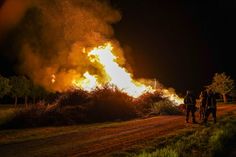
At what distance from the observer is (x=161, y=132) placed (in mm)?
18766

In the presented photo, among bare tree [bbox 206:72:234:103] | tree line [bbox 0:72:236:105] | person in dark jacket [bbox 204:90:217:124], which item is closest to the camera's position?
person in dark jacket [bbox 204:90:217:124]

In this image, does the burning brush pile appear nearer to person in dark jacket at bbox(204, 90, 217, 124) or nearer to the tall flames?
the tall flames

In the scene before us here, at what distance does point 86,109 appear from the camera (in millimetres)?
28750

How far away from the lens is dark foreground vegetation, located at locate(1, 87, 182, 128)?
2569 centimetres

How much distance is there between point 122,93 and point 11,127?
11.5 m

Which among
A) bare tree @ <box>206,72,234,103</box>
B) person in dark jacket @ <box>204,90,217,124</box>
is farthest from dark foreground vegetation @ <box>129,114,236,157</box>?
bare tree @ <box>206,72,234,103</box>

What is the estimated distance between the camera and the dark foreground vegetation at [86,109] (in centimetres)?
2569

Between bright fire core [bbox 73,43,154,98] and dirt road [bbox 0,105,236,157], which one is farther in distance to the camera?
bright fire core [bbox 73,43,154,98]

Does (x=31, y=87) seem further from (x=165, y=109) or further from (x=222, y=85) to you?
(x=165, y=109)

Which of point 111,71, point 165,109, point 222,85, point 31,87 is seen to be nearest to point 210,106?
point 165,109

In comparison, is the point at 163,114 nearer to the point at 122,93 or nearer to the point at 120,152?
the point at 122,93

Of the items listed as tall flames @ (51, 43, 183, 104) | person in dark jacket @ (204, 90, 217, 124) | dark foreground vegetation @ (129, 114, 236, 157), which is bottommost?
dark foreground vegetation @ (129, 114, 236, 157)

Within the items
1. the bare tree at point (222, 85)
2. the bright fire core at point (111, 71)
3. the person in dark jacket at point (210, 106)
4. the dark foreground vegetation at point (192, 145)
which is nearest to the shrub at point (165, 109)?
the bright fire core at point (111, 71)

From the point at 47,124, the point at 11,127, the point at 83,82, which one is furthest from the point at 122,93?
the point at 11,127
